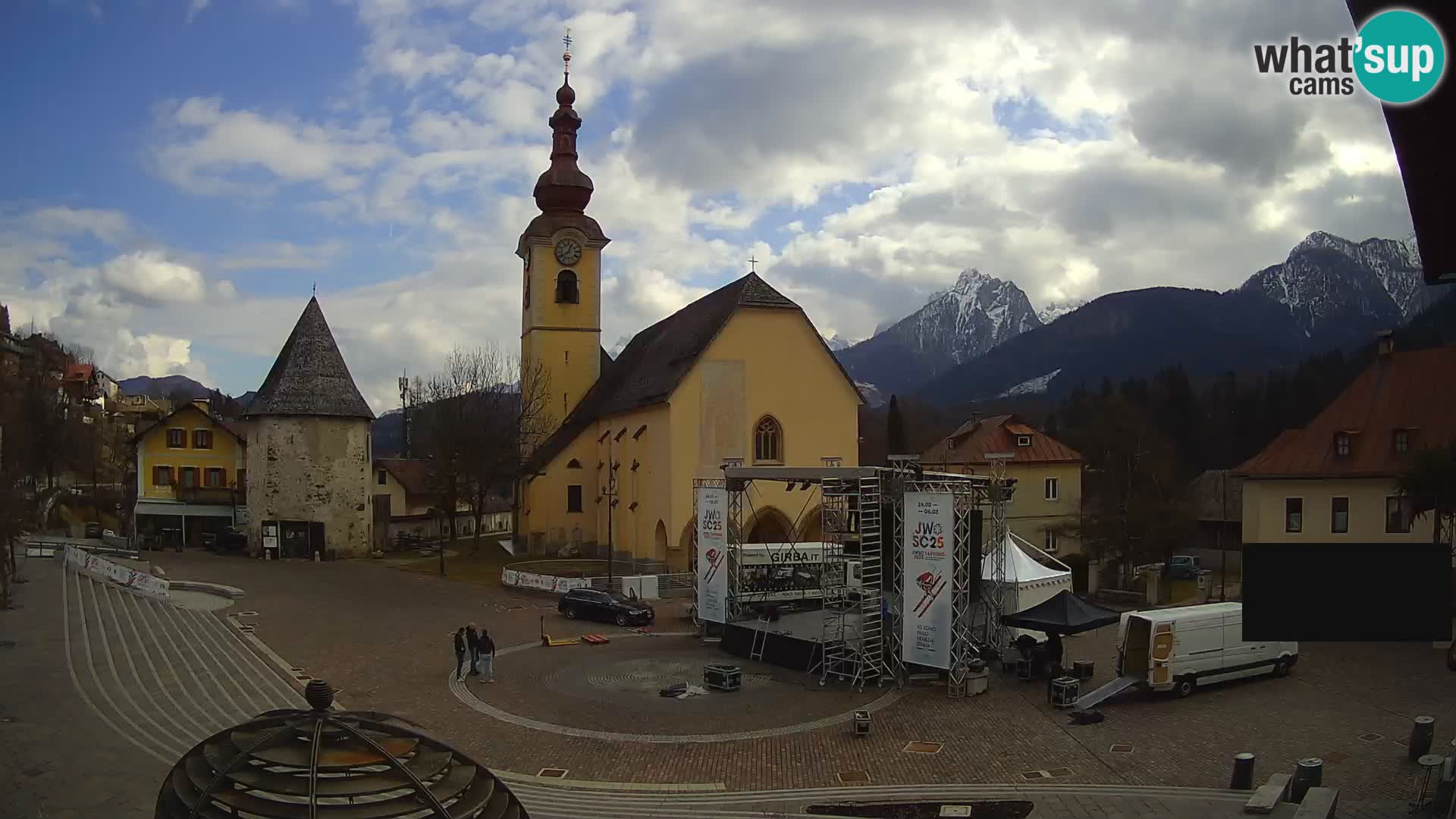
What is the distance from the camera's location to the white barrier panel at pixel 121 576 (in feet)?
105

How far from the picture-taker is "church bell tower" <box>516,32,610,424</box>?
175 feet

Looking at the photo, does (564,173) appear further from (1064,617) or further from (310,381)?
(1064,617)

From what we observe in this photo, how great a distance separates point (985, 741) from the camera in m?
17.6

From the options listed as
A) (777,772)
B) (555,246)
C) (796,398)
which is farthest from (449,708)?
(555,246)

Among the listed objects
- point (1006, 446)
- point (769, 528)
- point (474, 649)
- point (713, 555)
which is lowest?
point (474, 649)

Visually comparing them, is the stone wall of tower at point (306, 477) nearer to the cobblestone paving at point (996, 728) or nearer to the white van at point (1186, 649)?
the cobblestone paving at point (996, 728)

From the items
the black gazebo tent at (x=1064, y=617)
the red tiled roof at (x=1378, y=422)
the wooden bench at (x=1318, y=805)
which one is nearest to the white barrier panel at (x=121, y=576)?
the black gazebo tent at (x=1064, y=617)

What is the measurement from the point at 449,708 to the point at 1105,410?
128 feet

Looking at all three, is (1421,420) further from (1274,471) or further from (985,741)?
(985,741)

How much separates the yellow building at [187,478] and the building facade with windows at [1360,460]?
49087 mm

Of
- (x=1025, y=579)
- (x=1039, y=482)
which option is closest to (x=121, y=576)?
(x=1025, y=579)

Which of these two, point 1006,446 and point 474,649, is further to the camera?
point 1006,446

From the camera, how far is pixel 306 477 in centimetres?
4719

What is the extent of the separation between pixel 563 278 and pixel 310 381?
1379 centimetres
